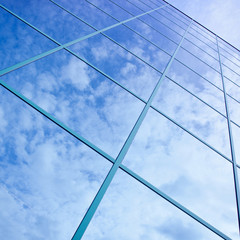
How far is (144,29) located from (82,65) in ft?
A: 12.7

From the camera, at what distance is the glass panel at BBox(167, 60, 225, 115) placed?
5.98m

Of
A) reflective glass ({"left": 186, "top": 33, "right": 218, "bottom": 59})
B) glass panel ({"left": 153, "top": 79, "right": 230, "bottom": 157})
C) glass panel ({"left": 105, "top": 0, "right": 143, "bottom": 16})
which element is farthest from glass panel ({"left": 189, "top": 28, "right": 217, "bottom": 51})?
glass panel ({"left": 153, "top": 79, "right": 230, "bottom": 157})

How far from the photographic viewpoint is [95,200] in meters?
2.35

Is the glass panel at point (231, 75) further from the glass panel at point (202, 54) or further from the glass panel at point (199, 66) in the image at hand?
the glass panel at point (199, 66)

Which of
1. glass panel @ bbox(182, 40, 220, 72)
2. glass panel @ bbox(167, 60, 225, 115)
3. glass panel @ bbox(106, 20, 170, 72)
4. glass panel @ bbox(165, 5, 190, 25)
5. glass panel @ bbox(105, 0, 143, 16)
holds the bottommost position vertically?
glass panel @ bbox(167, 60, 225, 115)

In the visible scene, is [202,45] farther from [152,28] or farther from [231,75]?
[152,28]

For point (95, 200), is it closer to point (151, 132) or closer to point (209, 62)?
point (151, 132)

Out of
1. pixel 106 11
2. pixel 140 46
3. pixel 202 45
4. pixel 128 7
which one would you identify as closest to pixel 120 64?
pixel 140 46

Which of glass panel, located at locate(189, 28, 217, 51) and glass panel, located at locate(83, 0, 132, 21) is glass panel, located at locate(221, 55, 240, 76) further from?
glass panel, located at locate(83, 0, 132, 21)

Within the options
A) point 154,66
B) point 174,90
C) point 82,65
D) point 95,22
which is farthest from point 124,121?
point 95,22

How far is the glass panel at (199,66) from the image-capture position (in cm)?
716

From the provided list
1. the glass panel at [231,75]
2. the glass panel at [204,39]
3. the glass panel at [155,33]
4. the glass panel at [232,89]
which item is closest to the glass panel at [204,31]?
A: the glass panel at [204,39]

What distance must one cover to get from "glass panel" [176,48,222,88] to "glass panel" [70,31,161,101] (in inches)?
72.3

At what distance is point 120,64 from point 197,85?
2437mm
